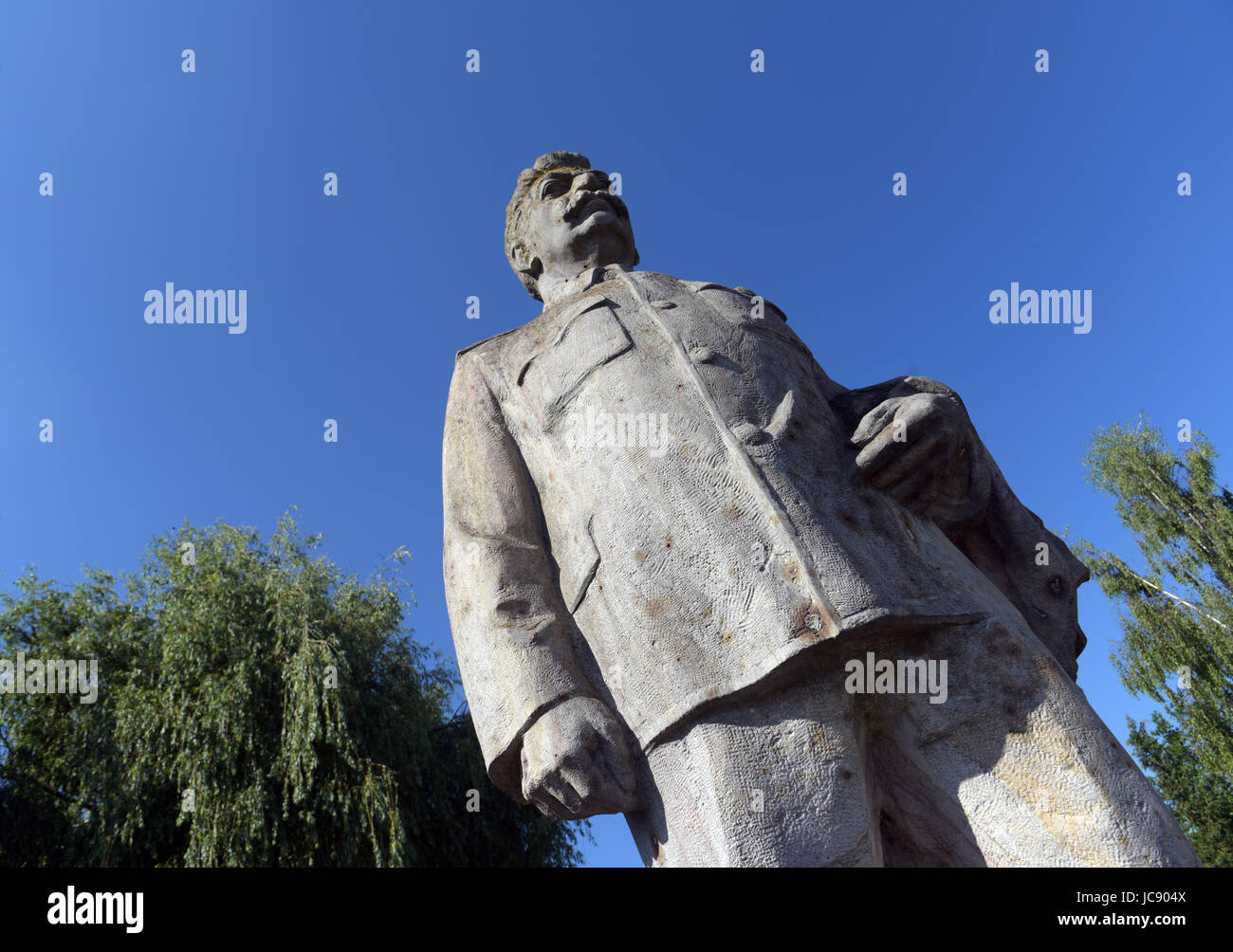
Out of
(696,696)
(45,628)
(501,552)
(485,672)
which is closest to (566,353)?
(501,552)

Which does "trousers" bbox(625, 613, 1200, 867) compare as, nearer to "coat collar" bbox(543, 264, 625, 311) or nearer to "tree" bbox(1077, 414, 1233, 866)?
"coat collar" bbox(543, 264, 625, 311)

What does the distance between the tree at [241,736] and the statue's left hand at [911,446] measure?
8602 millimetres

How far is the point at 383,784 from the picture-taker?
33.1 ft

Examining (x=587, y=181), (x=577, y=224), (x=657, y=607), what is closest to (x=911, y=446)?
(x=657, y=607)

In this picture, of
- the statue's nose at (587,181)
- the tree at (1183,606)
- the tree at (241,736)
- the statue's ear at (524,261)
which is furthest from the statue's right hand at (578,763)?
the tree at (1183,606)

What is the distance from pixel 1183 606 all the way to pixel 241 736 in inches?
636

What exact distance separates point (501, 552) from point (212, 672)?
9922mm

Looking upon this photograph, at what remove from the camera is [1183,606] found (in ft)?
53.6

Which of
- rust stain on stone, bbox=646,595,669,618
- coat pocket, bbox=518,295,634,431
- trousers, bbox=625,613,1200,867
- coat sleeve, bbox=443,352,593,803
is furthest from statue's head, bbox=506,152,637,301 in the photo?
trousers, bbox=625,613,1200,867

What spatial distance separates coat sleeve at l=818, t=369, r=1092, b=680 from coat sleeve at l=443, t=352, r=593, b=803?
3.74 feet

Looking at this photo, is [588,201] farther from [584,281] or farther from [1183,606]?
[1183,606]

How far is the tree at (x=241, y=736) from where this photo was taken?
9.77 m

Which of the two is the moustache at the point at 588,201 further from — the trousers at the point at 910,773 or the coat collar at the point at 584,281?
the trousers at the point at 910,773

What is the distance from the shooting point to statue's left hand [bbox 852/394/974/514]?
255cm
